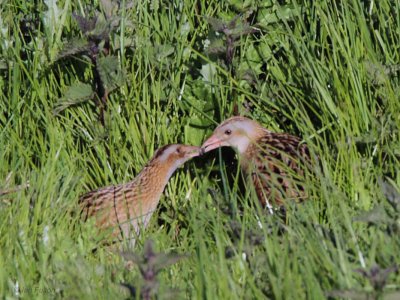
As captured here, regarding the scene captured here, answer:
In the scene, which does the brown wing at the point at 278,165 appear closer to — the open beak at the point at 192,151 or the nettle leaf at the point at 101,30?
the open beak at the point at 192,151

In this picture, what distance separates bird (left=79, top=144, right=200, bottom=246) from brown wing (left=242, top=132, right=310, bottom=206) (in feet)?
1.23

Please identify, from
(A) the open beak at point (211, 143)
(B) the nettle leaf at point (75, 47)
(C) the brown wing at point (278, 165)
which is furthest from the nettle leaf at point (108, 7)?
(C) the brown wing at point (278, 165)

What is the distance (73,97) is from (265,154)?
1.14m

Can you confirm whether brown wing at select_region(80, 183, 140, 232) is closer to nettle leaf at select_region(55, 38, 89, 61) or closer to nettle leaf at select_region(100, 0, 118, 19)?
nettle leaf at select_region(55, 38, 89, 61)

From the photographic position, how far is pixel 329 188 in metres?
4.82

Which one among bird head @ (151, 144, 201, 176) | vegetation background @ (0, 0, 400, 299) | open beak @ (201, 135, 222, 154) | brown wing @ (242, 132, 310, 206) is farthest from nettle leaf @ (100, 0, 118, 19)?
brown wing @ (242, 132, 310, 206)

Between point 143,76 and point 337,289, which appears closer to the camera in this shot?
point 337,289

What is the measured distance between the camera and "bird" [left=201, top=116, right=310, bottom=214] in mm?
5332

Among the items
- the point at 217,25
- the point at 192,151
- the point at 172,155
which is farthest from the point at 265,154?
the point at 217,25

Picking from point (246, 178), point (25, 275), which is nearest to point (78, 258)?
point (25, 275)

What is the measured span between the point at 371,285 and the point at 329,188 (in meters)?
1.38

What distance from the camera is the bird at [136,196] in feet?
18.0

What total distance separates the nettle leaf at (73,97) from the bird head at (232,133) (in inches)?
28.8

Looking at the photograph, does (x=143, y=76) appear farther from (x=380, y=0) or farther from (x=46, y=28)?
(x=380, y=0)
